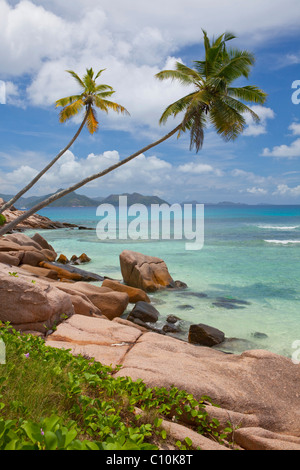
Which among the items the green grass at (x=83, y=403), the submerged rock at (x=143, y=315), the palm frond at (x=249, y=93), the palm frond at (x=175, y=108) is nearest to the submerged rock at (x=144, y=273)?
the submerged rock at (x=143, y=315)

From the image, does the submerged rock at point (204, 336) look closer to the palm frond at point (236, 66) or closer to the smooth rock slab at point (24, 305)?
the smooth rock slab at point (24, 305)

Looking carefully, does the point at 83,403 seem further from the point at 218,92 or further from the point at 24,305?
the point at 218,92

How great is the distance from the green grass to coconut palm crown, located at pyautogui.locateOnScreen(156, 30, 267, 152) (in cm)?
1225

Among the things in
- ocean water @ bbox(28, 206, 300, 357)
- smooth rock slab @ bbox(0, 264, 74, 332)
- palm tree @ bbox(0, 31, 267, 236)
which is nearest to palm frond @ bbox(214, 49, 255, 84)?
palm tree @ bbox(0, 31, 267, 236)

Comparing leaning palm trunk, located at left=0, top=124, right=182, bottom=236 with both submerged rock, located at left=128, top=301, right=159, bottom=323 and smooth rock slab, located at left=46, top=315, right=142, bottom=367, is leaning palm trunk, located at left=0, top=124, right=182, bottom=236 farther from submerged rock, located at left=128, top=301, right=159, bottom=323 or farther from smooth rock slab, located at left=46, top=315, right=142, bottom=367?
smooth rock slab, located at left=46, top=315, right=142, bottom=367

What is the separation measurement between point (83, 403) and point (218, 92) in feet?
47.8

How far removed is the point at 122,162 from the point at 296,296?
1072 cm

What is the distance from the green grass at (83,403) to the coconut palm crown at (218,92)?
482 inches

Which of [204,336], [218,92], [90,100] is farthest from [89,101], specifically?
[204,336]

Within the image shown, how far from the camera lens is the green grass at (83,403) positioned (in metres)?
2.84

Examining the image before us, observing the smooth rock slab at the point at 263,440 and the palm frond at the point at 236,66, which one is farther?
the palm frond at the point at 236,66

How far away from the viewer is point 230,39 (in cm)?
1552

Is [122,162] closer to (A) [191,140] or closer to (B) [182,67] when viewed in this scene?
(A) [191,140]

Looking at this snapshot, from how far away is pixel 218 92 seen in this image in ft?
48.8
